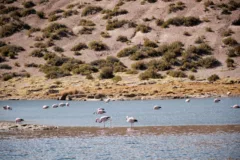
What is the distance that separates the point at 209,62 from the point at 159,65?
6.24 meters

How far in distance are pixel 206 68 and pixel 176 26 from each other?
16543 millimetres

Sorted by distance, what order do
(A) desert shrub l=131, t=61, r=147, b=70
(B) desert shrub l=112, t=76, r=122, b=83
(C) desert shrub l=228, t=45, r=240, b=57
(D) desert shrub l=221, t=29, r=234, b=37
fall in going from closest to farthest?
(B) desert shrub l=112, t=76, r=122, b=83
(A) desert shrub l=131, t=61, r=147, b=70
(C) desert shrub l=228, t=45, r=240, b=57
(D) desert shrub l=221, t=29, r=234, b=37

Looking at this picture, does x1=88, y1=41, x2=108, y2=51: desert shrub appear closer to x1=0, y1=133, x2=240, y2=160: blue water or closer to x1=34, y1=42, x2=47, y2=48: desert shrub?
x1=34, y1=42, x2=47, y2=48: desert shrub

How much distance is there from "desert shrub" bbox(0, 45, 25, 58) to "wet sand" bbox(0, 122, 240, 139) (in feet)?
142

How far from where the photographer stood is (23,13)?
84000 mm

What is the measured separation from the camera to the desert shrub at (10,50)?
66.9m

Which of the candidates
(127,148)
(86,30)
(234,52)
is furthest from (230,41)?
(127,148)

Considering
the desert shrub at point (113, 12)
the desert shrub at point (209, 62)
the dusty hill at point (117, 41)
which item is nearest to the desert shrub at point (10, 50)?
the dusty hill at point (117, 41)

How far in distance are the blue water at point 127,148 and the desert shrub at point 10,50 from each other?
47341mm

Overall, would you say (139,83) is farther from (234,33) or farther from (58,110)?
(234,33)

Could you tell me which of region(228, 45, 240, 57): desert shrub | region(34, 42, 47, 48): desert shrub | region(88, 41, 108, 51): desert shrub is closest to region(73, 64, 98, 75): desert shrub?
region(88, 41, 108, 51): desert shrub

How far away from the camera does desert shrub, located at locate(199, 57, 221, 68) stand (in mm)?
56219

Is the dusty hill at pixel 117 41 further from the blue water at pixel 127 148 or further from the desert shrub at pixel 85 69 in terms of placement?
the blue water at pixel 127 148

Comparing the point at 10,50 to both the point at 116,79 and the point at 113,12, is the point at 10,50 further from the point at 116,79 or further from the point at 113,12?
the point at 116,79
